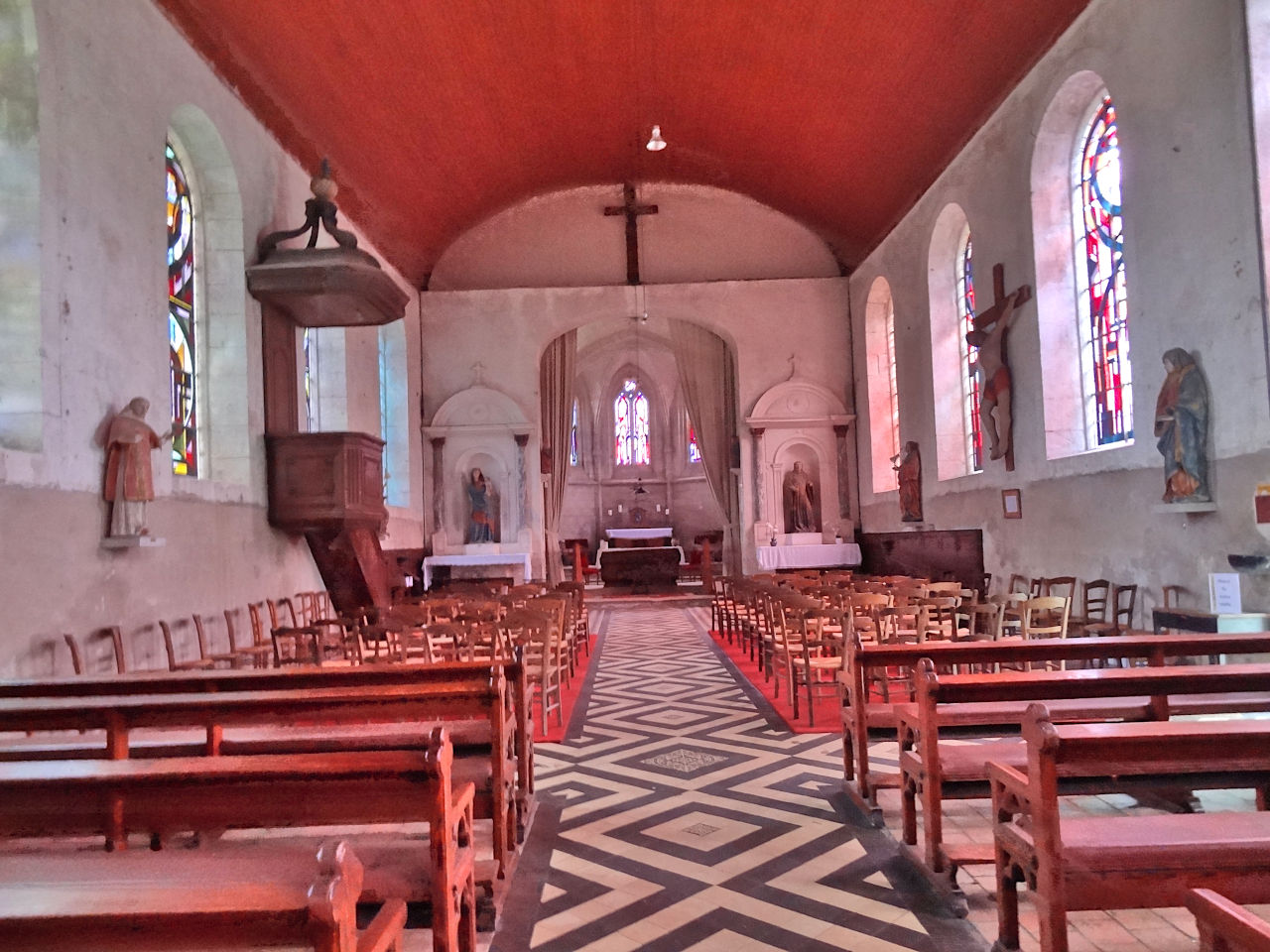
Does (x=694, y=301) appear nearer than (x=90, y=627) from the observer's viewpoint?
No

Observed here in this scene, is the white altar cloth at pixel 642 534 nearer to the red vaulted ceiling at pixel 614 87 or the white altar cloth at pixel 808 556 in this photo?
the white altar cloth at pixel 808 556

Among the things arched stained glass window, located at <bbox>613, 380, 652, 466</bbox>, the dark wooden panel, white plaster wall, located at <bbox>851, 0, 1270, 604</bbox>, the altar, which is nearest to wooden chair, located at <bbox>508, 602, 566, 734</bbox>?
white plaster wall, located at <bbox>851, 0, 1270, 604</bbox>

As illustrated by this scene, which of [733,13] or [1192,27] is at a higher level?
[733,13]

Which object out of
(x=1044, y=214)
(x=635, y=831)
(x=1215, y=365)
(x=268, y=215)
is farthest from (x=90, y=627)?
(x=1044, y=214)

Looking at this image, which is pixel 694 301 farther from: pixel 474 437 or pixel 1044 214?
pixel 1044 214

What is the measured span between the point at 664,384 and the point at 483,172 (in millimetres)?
12361

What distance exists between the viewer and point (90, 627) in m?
6.31

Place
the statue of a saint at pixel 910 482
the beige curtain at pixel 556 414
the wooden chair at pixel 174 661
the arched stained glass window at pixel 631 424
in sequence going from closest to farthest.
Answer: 1. the wooden chair at pixel 174 661
2. the statue of a saint at pixel 910 482
3. the beige curtain at pixel 556 414
4. the arched stained glass window at pixel 631 424

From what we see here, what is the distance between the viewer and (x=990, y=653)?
3639 millimetres

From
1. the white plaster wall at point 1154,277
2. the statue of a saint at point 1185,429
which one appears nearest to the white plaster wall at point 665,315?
the white plaster wall at point 1154,277

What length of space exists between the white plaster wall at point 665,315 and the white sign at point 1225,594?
33.0 feet

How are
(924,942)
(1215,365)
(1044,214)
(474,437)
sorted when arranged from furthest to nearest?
1. (474,437)
2. (1044,214)
3. (1215,365)
4. (924,942)

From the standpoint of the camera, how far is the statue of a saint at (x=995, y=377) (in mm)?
9953

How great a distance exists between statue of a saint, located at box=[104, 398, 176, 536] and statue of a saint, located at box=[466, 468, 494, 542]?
9.35m
